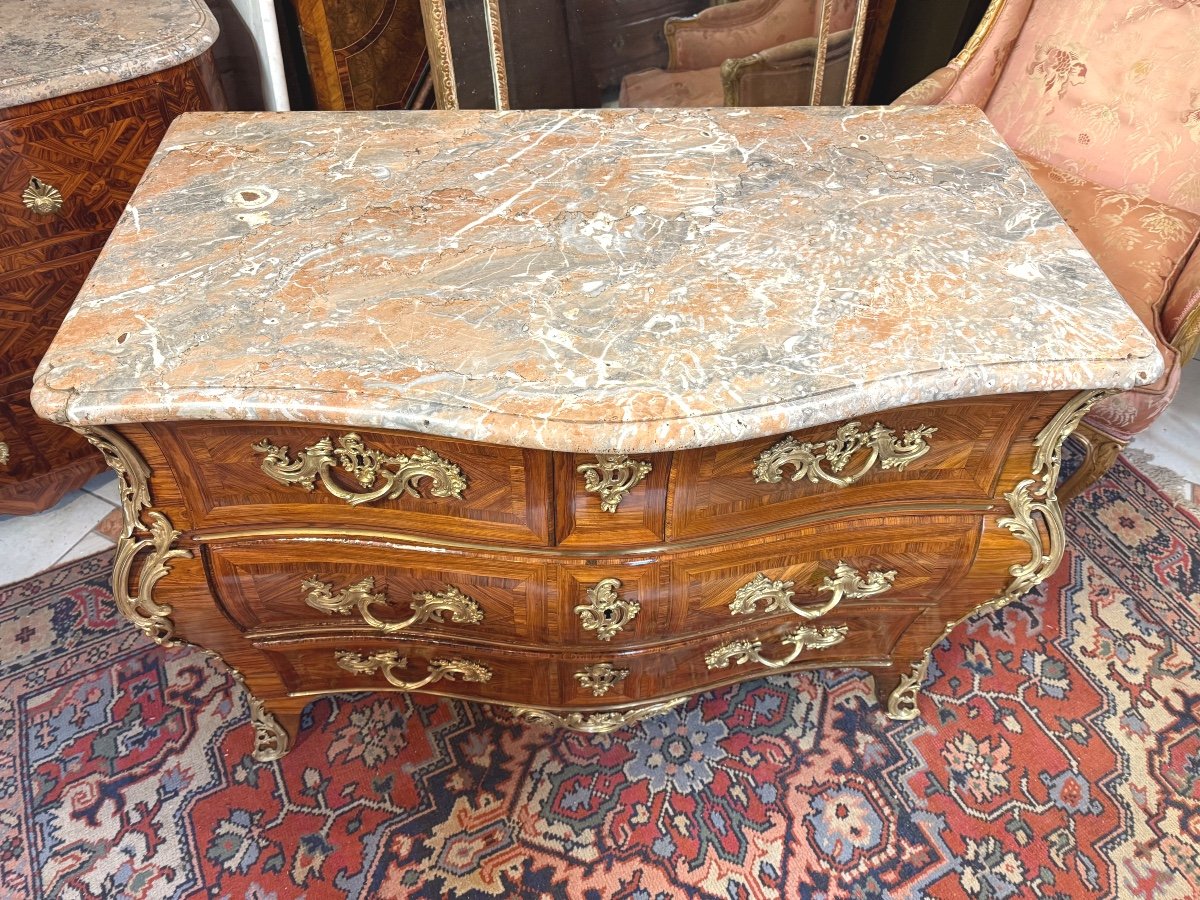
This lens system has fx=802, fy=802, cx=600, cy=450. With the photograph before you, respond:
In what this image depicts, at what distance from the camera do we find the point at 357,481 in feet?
2.87

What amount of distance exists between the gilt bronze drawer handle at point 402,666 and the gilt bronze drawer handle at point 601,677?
13cm

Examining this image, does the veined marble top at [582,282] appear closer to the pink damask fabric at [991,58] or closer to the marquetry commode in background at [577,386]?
the marquetry commode in background at [577,386]

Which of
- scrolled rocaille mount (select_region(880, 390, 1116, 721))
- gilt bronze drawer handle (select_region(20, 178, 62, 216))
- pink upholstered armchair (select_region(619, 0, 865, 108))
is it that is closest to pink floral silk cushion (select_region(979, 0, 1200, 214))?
pink upholstered armchair (select_region(619, 0, 865, 108))

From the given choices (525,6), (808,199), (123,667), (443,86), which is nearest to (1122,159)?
(808,199)

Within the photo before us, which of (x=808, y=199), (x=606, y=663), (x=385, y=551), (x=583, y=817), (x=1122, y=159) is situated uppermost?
(x=808, y=199)

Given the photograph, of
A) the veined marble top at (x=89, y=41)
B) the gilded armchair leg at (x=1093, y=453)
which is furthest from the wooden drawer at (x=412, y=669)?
the gilded armchair leg at (x=1093, y=453)

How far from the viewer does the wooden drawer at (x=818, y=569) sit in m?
0.98

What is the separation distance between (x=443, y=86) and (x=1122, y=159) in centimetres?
123

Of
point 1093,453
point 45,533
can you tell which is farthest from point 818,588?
point 45,533

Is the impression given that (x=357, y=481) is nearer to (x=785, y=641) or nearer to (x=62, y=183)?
(x=785, y=641)

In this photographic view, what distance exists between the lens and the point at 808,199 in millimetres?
1011

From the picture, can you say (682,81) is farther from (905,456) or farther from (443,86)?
(905,456)

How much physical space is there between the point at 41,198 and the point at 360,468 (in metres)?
0.90

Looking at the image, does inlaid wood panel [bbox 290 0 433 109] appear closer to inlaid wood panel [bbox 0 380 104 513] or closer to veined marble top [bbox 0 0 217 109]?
veined marble top [bbox 0 0 217 109]
